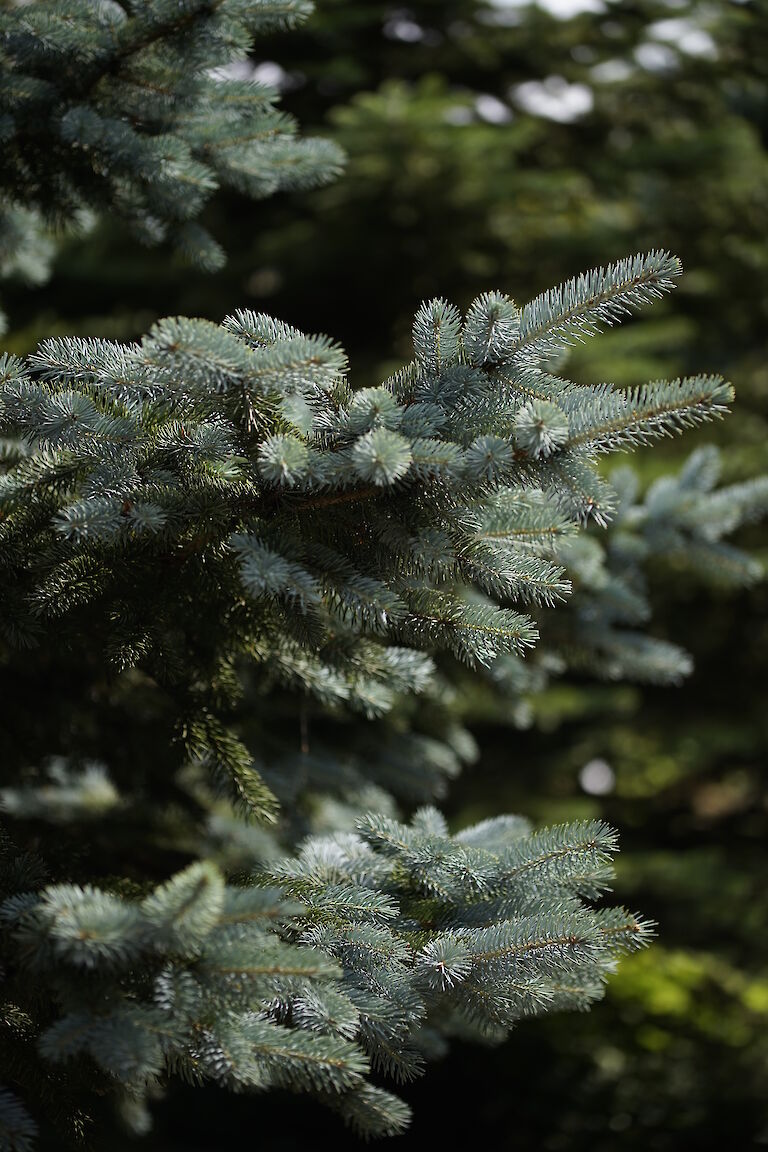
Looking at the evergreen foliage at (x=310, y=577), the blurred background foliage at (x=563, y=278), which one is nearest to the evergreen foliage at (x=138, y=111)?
the evergreen foliage at (x=310, y=577)

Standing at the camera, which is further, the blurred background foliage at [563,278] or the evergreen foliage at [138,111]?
the blurred background foliage at [563,278]

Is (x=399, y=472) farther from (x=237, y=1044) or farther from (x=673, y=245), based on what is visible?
(x=673, y=245)

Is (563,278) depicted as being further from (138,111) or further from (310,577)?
(310,577)

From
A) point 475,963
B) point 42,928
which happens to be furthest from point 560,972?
point 42,928

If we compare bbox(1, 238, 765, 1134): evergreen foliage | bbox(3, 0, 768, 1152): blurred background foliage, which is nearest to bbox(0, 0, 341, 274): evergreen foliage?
bbox(1, 238, 765, 1134): evergreen foliage

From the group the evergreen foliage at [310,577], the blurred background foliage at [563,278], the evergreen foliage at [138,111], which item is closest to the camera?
the evergreen foliage at [310,577]

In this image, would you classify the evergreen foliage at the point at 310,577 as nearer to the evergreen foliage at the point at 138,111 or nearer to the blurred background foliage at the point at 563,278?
the evergreen foliage at the point at 138,111

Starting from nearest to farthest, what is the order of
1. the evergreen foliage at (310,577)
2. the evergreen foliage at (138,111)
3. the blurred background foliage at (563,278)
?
the evergreen foliage at (310,577)
the evergreen foliage at (138,111)
the blurred background foliage at (563,278)

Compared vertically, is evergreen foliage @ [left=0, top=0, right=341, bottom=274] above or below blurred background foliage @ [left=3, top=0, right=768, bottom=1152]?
above

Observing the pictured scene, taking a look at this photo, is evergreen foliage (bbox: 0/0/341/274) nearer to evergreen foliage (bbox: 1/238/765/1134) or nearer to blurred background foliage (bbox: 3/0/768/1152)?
evergreen foliage (bbox: 1/238/765/1134)
